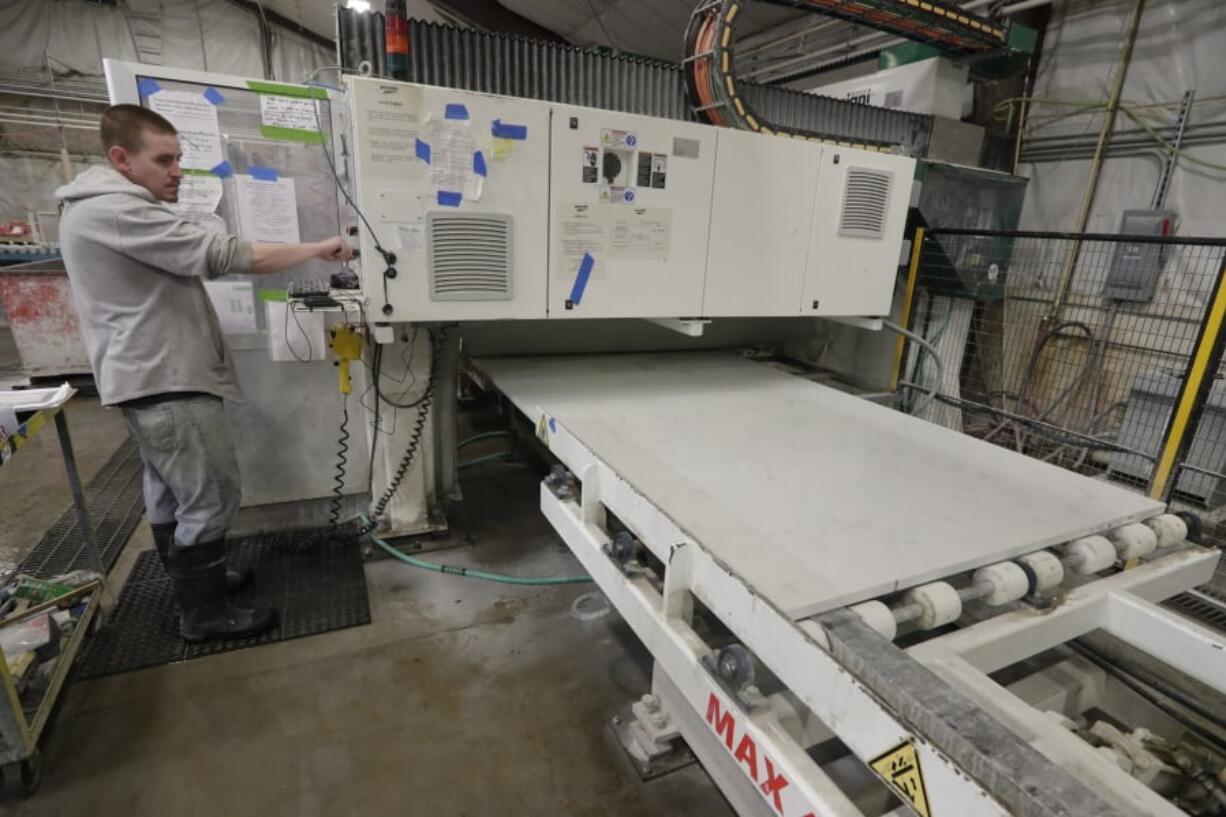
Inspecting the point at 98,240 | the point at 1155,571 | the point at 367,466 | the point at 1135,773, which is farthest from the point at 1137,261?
the point at 98,240

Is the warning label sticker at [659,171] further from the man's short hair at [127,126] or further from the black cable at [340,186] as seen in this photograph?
the man's short hair at [127,126]

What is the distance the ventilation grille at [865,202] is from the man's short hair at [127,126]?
7.32ft

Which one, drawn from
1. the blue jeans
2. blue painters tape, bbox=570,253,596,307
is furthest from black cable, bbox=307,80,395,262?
the blue jeans

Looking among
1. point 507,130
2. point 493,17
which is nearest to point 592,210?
point 507,130

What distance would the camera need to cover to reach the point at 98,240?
1585mm

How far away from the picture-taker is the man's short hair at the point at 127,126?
162 cm

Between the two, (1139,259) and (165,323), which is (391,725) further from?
(1139,259)

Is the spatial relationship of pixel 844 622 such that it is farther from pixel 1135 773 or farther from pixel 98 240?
pixel 98 240

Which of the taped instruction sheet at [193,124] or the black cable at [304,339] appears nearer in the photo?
the taped instruction sheet at [193,124]

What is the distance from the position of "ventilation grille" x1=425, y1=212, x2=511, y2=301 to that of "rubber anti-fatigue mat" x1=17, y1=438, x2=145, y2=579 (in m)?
1.74

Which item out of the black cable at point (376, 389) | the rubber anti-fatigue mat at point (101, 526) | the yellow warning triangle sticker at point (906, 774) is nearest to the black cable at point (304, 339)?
the black cable at point (376, 389)

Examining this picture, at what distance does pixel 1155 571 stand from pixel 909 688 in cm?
90

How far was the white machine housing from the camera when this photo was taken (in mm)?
1707

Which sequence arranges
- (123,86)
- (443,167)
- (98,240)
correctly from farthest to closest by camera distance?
(123,86) < (443,167) < (98,240)
